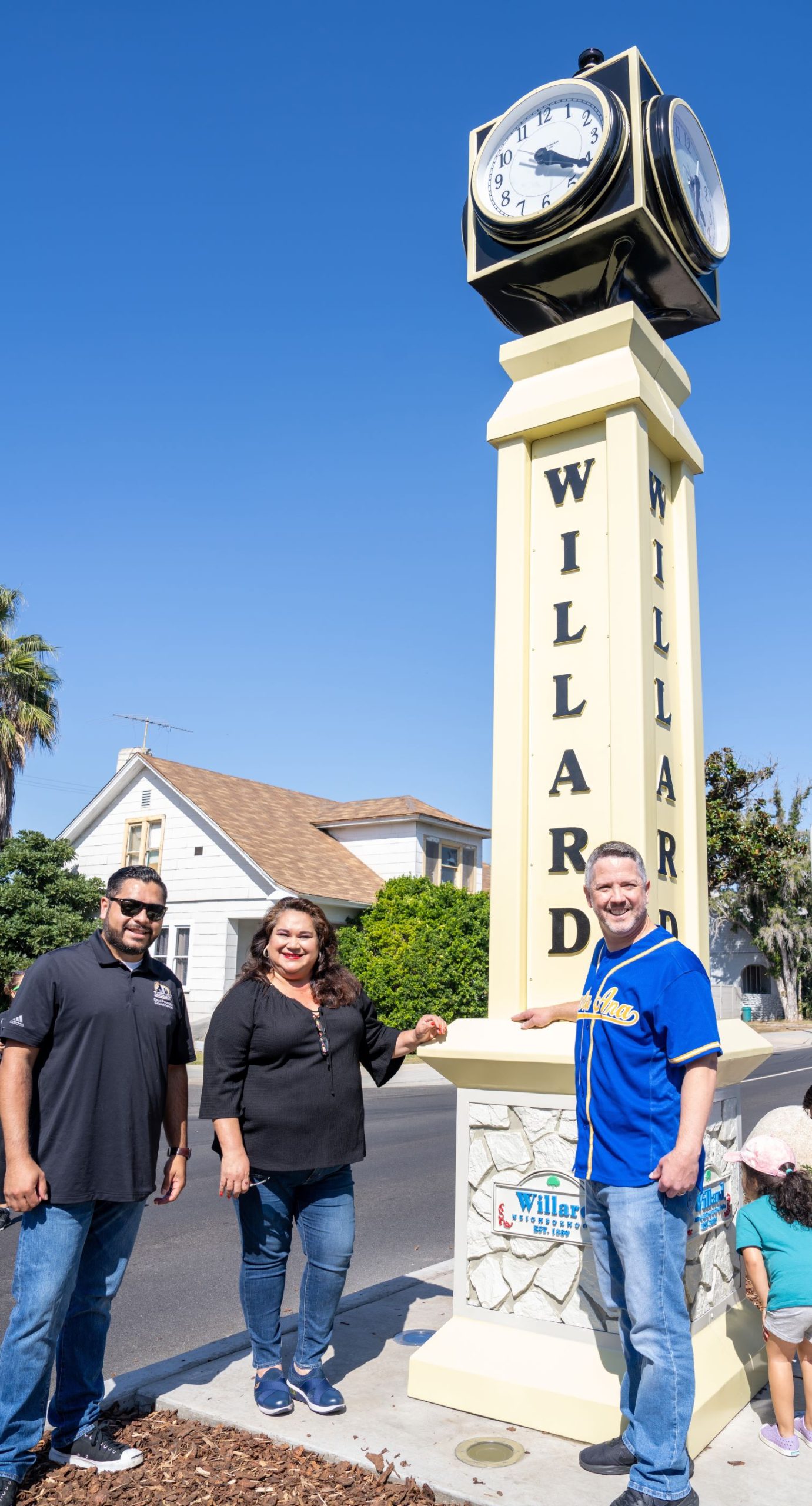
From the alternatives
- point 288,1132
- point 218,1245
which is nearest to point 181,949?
point 218,1245

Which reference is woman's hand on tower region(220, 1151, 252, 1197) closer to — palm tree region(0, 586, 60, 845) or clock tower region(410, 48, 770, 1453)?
clock tower region(410, 48, 770, 1453)

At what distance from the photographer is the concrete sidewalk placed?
321cm

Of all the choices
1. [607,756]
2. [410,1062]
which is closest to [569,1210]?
[607,756]

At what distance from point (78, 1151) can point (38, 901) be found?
62.9 feet

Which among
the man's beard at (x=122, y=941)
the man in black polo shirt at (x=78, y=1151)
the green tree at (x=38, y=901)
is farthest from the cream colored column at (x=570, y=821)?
the green tree at (x=38, y=901)

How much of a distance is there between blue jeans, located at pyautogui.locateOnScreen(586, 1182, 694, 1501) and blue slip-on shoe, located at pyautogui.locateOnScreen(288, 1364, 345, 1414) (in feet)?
3.82

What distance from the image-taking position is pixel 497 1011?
4492 mm

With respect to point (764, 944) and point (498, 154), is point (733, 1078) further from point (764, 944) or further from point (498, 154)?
point (764, 944)

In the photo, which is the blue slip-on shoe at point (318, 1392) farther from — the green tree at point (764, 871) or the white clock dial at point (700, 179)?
the green tree at point (764, 871)

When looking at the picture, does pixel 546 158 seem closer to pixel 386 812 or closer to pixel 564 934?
pixel 564 934

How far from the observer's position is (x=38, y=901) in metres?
21.2

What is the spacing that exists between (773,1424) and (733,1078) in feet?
3.95

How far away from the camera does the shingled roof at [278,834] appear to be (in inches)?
956

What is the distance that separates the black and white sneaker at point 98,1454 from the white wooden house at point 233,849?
19.5m
